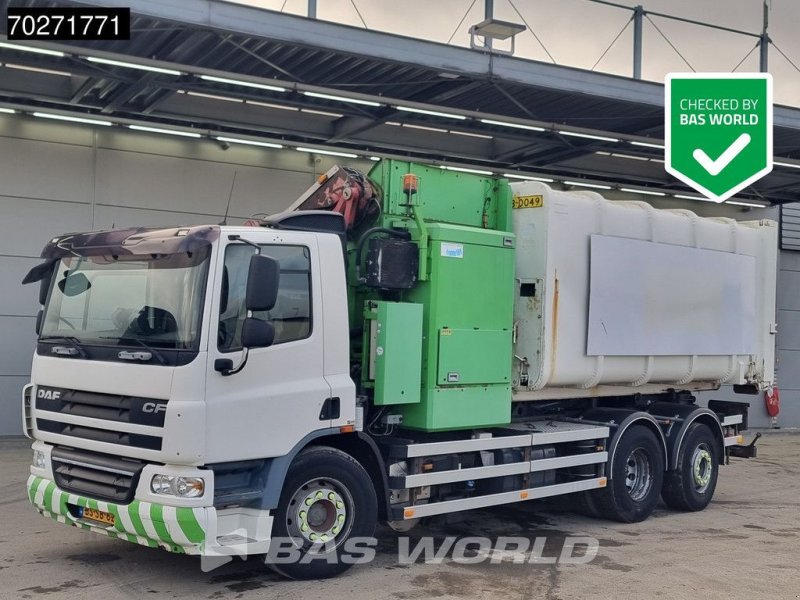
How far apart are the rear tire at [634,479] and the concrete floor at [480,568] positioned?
164mm

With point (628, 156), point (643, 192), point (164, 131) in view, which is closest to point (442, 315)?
point (164, 131)

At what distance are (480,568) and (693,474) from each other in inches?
163

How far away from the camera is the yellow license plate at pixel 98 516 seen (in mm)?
6742

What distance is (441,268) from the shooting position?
8.00 metres

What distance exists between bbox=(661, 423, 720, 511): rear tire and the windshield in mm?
6361

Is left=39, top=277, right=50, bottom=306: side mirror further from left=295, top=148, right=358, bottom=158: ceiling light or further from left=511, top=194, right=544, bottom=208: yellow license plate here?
left=295, top=148, right=358, bottom=158: ceiling light

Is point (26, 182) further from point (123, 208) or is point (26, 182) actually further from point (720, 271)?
point (720, 271)

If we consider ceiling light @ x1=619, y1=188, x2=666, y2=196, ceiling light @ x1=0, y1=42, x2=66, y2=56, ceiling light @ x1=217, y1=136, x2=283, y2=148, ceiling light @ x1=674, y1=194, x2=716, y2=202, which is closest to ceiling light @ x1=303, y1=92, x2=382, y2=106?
ceiling light @ x1=217, y1=136, x2=283, y2=148

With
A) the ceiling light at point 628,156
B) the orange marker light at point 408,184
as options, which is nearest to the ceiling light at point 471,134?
the ceiling light at point 628,156

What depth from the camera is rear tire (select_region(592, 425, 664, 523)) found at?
9828 millimetres

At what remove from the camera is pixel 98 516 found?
6832 mm

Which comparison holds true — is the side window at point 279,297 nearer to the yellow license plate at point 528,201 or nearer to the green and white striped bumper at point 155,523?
the green and white striped bumper at point 155,523

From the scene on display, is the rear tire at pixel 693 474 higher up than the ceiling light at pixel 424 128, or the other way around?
the ceiling light at pixel 424 128

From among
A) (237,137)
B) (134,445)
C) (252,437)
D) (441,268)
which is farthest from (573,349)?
(237,137)
